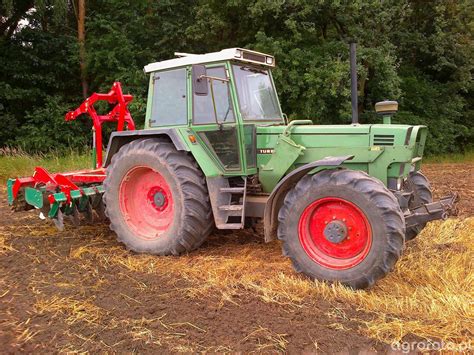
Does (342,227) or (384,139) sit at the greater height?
(384,139)

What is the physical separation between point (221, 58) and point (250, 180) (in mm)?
1330

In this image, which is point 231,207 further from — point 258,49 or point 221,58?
point 258,49

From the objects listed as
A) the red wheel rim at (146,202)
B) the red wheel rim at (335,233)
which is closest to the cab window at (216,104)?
the red wheel rim at (146,202)

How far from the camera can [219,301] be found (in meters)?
4.03

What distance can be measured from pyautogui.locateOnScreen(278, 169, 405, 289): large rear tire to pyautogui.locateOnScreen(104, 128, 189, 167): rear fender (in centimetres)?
142

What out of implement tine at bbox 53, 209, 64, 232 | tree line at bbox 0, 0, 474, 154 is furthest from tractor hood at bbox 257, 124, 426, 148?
→ tree line at bbox 0, 0, 474, 154

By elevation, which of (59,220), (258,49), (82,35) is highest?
(82,35)

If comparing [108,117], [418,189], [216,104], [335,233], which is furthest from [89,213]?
[418,189]

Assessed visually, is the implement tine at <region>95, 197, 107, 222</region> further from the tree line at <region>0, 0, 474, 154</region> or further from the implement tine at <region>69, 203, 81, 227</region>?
the tree line at <region>0, 0, 474, 154</region>

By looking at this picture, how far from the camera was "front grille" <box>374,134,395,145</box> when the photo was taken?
473cm

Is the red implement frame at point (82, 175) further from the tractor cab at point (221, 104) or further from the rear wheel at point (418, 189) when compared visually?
the rear wheel at point (418, 189)

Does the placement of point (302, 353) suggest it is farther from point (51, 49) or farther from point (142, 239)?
point (51, 49)

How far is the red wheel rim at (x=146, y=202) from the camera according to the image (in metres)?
5.53

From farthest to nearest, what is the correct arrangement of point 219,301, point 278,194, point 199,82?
point 199,82 < point 278,194 < point 219,301
